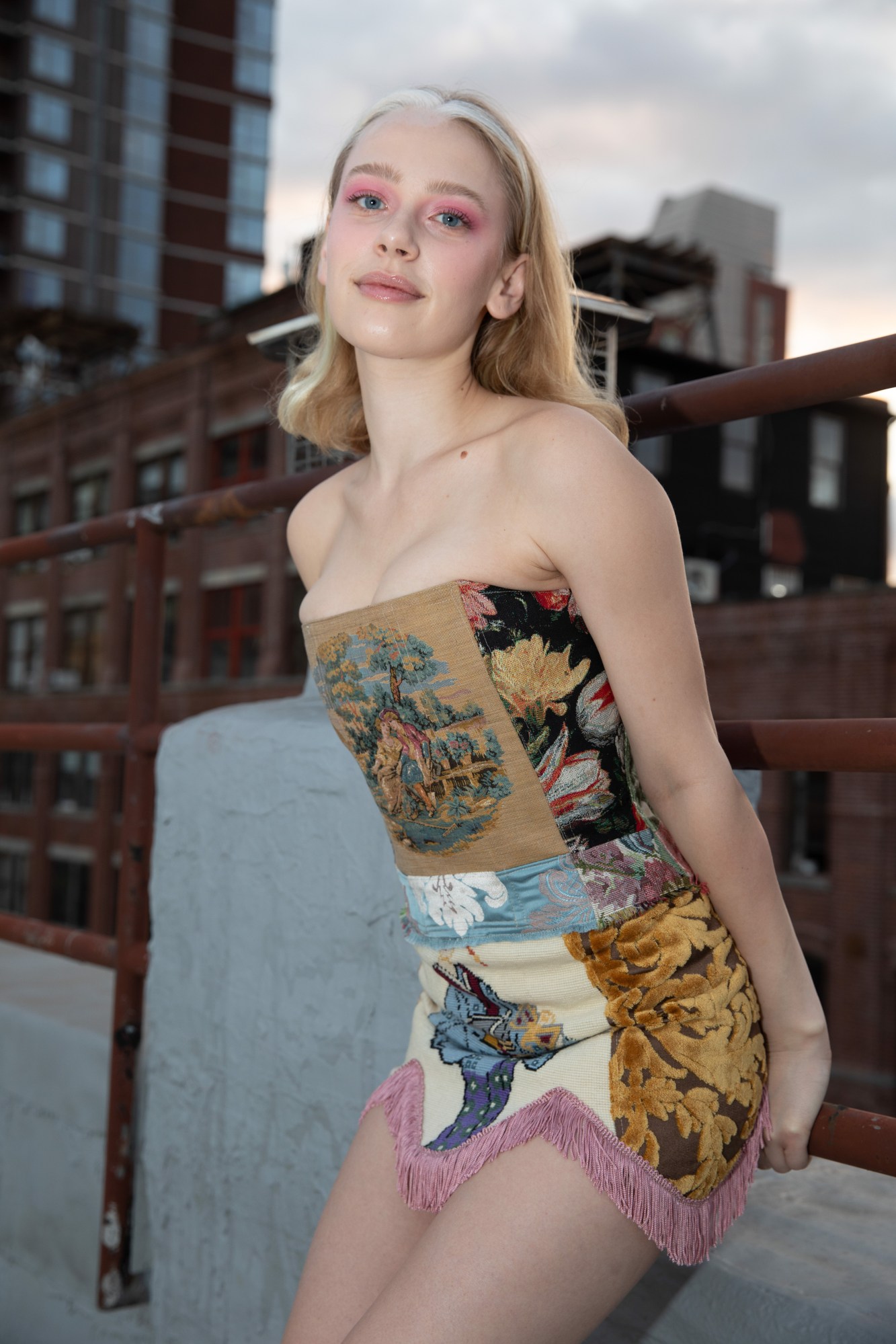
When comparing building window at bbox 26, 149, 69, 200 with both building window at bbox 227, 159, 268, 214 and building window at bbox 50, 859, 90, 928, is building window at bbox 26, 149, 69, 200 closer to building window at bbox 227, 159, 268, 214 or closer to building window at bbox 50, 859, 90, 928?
building window at bbox 227, 159, 268, 214

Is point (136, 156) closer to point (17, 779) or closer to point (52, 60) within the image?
point (52, 60)

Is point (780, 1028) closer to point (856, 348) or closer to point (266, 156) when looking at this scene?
point (856, 348)

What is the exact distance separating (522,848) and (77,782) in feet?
106

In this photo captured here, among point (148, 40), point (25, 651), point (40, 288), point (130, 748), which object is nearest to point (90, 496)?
point (25, 651)

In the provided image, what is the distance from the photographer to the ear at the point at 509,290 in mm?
1507

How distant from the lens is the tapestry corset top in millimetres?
1287

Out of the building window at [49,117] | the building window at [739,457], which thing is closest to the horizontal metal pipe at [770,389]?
the building window at [739,457]

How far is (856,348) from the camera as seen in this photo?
140 cm

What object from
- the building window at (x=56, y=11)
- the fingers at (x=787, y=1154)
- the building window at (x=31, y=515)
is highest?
the building window at (x=56, y=11)

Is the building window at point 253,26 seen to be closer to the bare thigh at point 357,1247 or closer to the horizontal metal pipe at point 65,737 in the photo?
the horizontal metal pipe at point 65,737

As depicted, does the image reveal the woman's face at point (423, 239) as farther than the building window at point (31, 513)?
No

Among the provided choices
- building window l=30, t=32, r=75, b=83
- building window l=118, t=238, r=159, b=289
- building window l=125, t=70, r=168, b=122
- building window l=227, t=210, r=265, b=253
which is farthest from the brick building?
building window l=125, t=70, r=168, b=122

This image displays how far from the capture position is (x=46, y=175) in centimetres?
4409

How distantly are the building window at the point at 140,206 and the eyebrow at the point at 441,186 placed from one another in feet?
159
